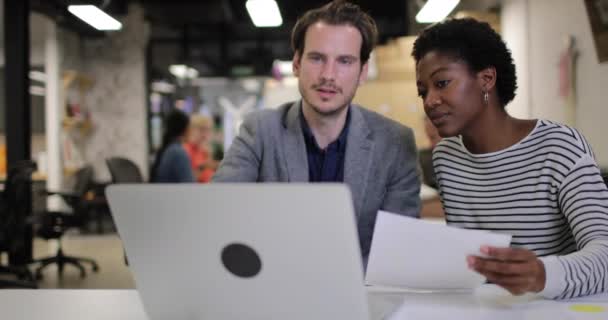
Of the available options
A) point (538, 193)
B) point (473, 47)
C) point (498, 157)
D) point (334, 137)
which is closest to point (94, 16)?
point (334, 137)

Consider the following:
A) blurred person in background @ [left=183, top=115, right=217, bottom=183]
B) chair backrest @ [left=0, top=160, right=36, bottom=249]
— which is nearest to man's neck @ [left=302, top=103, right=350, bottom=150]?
chair backrest @ [left=0, top=160, right=36, bottom=249]

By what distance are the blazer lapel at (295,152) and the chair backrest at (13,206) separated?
3324 millimetres

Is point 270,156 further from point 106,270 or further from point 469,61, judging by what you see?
point 106,270

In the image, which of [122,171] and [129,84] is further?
[129,84]

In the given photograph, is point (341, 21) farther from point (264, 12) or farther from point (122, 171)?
point (122, 171)

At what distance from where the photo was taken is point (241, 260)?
35.2 inches

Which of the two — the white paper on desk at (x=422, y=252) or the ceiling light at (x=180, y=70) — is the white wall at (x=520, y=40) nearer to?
the white paper on desk at (x=422, y=252)

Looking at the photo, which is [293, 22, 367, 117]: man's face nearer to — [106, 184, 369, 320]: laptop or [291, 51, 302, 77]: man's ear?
[291, 51, 302, 77]: man's ear

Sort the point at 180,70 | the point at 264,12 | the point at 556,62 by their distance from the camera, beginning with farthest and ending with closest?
the point at 180,70 < the point at 264,12 < the point at 556,62

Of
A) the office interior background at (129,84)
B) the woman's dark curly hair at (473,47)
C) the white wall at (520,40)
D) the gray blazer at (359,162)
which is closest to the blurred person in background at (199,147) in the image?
the office interior background at (129,84)

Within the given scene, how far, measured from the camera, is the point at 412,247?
3.59ft

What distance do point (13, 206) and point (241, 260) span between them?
13.2 ft

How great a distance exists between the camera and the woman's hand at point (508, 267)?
1.04 m

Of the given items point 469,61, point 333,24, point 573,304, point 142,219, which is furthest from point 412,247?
point 333,24
